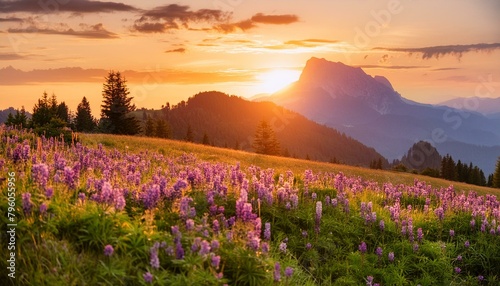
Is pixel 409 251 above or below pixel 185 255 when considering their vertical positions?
below

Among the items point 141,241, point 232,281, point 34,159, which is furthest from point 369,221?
point 34,159

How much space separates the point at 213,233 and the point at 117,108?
73517 millimetres

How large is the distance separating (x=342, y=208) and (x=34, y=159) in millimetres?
7765

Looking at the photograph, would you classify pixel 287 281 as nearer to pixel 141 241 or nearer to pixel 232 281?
pixel 232 281

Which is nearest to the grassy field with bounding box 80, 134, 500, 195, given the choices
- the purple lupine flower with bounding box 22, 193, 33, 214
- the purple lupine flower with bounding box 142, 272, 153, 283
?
the purple lupine flower with bounding box 22, 193, 33, 214

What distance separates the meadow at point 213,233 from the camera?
573 cm

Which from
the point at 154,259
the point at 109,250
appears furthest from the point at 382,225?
the point at 109,250

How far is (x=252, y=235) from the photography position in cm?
640

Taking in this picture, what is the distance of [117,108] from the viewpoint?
7638 cm

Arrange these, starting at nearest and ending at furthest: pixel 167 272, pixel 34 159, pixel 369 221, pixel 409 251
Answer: pixel 167 272 → pixel 34 159 → pixel 409 251 → pixel 369 221

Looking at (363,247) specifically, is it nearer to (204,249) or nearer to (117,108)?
(204,249)

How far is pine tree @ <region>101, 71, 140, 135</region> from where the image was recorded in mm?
75562

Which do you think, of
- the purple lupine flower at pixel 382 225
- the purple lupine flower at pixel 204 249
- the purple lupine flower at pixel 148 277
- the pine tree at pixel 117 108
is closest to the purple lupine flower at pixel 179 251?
the purple lupine flower at pixel 204 249

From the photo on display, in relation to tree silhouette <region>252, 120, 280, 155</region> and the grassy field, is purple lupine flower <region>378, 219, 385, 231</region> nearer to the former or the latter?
the grassy field
